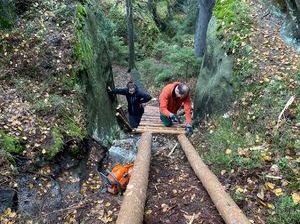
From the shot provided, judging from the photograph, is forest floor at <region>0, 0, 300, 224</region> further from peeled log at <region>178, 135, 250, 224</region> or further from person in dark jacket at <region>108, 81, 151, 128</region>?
person in dark jacket at <region>108, 81, 151, 128</region>

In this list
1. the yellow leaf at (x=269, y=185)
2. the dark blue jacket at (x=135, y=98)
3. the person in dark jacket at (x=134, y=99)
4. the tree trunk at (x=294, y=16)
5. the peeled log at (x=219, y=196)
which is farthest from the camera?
the dark blue jacket at (x=135, y=98)

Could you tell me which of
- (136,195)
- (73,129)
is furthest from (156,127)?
(136,195)

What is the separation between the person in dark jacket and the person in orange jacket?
3.29 feet

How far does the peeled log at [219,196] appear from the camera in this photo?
15.5 feet

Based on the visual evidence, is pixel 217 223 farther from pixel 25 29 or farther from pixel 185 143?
pixel 25 29

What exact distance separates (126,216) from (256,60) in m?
5.81

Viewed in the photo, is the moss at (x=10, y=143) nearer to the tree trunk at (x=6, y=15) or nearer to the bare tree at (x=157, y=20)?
the tree trunk at (x=6, y=15)

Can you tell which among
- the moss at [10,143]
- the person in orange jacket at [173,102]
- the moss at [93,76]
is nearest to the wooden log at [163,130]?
the person in orange jacket at [173,102]

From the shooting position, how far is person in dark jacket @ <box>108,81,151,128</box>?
1058 centimetres

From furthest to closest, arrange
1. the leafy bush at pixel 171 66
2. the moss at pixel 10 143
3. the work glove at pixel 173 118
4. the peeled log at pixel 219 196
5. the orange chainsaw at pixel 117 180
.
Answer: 1. the leafy bush at pixel 171 66
2. the work glove at pixel 173 118
3. the orange chainsaw at pixel 117 180
4. the moss at pixel 10 143
5. the peeled log at pixel 219 196

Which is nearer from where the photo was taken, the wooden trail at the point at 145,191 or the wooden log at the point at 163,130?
the wooden trail at the point at 145,191

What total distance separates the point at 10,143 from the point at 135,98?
4719mm

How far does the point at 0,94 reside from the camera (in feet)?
26.2

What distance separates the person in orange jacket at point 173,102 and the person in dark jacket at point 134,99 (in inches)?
39.4
